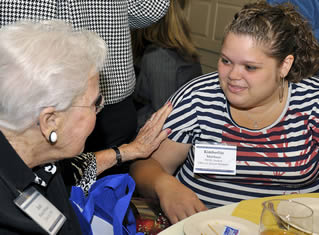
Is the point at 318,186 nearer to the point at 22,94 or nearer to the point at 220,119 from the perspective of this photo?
the point at 220,119

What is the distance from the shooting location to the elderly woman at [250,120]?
2.07 metres

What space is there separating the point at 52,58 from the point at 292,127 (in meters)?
1.32

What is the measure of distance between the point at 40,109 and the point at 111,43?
41.3 inches

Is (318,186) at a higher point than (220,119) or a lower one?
lower

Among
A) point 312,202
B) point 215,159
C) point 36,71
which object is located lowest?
point 215,159

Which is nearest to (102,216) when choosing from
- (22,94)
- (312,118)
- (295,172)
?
(22,94)

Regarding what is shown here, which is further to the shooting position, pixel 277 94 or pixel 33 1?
pixel 277 94

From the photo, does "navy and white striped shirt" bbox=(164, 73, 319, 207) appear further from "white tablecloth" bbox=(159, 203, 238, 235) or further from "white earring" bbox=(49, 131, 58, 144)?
"white earring" bbox=(49, 131, 58, 144)

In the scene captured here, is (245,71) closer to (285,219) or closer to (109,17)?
(109,17)

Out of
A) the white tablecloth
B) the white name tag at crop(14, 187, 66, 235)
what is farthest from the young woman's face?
the white name tag at crop(14, 187, 66, 235)

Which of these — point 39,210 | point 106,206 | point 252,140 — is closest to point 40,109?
point 39,210

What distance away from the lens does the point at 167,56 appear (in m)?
3.25

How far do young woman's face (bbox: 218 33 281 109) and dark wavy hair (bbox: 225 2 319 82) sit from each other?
3 centimetres

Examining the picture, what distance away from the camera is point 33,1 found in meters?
1.90
